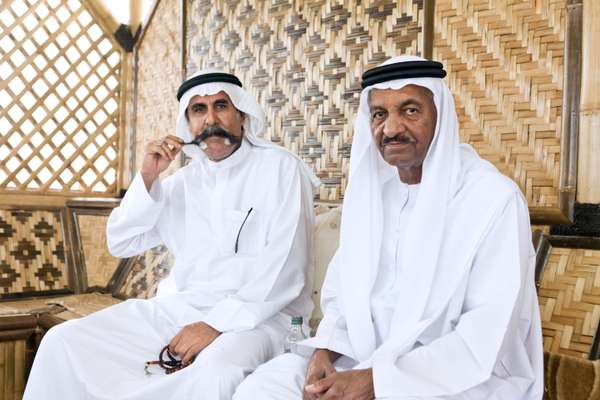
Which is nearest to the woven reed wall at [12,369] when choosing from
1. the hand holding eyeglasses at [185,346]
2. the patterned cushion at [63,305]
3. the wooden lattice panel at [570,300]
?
the patterned cushion at [63,305]

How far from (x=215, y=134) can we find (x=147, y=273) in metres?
1.31

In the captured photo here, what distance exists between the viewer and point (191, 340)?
1.89 m

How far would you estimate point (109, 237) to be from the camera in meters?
2.44

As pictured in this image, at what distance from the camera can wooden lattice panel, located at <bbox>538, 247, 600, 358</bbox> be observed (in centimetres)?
178

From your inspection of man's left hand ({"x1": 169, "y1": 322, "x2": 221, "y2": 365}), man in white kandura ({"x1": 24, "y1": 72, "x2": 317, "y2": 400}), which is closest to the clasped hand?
man in white kandura ({"x1": 24, "y1": 72, "x2": 317, "y2": 400})

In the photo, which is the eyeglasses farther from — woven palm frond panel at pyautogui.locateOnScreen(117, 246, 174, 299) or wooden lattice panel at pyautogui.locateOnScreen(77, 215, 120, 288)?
wooden lattice panel at pyautogui.locateOnScreen(77, 215, 120, 288)

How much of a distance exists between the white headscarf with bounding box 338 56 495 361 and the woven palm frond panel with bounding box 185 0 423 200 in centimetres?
98

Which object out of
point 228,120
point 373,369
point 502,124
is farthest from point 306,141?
point 373,369

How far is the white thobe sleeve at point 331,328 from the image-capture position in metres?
1.61

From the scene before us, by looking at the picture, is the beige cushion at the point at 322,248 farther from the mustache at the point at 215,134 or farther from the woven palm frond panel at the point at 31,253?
the woven palm frond panel at the point at 31,253

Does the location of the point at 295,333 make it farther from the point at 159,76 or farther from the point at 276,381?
the point at 159,76

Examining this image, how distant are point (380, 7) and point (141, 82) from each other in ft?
6.53

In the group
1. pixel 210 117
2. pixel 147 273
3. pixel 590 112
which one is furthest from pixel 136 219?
pixel 590 112

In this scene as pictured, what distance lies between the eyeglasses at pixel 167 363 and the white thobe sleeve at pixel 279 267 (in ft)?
0.51
